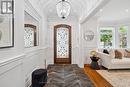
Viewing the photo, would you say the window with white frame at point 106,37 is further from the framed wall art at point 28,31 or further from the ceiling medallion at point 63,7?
the framed wall art at point 28,31

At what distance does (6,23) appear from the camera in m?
2.11

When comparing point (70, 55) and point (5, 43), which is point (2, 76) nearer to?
point (5, 43)

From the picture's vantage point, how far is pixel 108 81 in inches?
199

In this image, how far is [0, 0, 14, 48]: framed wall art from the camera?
1.95 meters

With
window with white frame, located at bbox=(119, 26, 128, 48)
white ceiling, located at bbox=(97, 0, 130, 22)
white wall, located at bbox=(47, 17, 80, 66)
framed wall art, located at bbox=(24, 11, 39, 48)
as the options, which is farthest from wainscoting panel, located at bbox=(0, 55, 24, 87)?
window with white frame, located at bbox=(119, 26, 128, 48)

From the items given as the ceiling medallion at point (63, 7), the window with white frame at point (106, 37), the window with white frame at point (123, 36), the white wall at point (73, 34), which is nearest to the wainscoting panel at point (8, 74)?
the ceiling medallion at point (63, 7)

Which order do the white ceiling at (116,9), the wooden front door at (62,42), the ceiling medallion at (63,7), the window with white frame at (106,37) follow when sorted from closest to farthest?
the ceiling medallion at (63,7) → the white ceiling at (116,9) → the wooden front door at (62,42) → the window with white frame at (106,37)

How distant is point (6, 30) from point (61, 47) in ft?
22.5

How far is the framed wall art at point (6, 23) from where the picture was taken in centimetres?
195

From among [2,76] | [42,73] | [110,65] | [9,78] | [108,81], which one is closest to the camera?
[2,76]

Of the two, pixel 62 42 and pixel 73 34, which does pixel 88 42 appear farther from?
pixel 62 42

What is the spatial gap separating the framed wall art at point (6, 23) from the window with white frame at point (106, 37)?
8.79m

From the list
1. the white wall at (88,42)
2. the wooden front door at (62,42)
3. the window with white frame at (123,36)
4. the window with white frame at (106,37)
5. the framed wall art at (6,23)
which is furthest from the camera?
the window with white frame at (106,37)

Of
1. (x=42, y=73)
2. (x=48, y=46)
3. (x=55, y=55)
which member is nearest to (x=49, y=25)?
(x=48, y=46)
